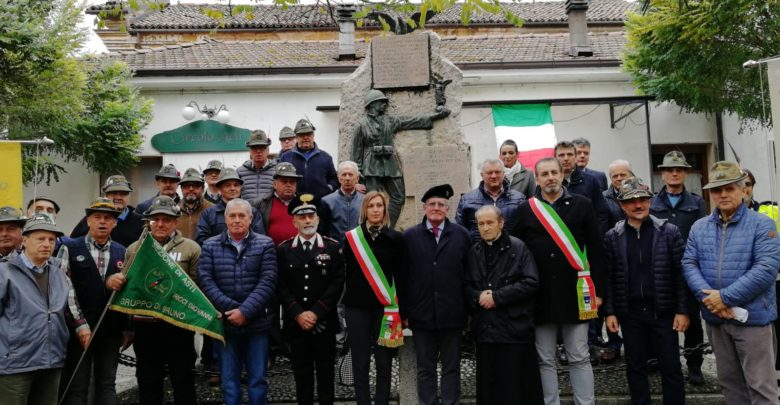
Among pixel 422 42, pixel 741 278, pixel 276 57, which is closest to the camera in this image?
pixel 741 278

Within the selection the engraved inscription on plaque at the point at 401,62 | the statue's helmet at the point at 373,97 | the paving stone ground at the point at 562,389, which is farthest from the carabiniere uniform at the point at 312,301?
the engraved inscription on plaque at the point at 401,62

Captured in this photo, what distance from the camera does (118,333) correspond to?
5133 millimetres

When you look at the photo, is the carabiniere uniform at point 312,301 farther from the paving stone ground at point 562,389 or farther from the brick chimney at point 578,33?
the brick chimney at point 578,33

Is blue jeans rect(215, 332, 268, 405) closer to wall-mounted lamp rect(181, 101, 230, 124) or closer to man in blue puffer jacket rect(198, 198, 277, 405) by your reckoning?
man in blue puffer jacket rect(198, 198, 277, 405)

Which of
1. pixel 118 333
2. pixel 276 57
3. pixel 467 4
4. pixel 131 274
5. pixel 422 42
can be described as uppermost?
pixel 276 57

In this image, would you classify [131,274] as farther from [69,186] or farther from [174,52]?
[174,52]

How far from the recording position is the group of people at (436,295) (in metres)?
4.75

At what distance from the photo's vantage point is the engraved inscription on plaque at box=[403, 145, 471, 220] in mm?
7520

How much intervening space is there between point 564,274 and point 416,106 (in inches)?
133

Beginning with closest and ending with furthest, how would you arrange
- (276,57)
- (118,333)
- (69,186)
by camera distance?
(118,333)
(69,186)
(276,57)

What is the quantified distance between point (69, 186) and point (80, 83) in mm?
4058

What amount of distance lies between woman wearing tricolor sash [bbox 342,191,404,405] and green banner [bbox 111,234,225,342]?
1062 millimetres

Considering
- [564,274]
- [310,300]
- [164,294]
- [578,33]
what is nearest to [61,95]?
[164,294]

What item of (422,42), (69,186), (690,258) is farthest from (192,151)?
(690,258)
